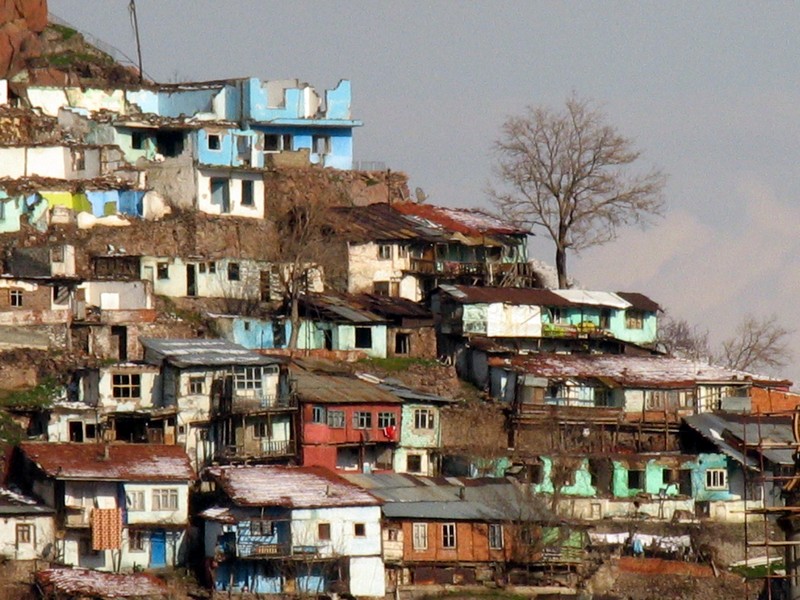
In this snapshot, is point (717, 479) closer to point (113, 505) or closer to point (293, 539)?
point (293, 539)

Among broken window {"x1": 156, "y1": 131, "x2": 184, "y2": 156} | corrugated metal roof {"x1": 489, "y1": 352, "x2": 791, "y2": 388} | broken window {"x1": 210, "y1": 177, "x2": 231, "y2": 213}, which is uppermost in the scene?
broken window {"x1": 156, "y1": 131, "x2": 184, "y2": 156}

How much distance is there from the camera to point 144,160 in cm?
8319

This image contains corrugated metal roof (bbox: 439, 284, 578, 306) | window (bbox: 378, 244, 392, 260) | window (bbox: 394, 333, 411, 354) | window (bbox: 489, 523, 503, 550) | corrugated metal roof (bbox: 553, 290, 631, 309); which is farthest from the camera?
window (bbox: 378, 244, 392, 260)

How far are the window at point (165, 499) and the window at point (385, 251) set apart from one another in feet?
61.6

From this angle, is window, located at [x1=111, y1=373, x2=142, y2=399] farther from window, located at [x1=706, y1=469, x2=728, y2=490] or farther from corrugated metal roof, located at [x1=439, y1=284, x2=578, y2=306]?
window, located at [x1=706, y1=469, x2=728, y2=490]

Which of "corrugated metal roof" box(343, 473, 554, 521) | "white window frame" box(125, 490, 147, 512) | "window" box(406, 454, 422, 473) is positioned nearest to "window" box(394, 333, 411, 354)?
"window" box(406, 454, 422, 473)

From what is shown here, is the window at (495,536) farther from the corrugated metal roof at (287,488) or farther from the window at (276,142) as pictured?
the window at (276,142)

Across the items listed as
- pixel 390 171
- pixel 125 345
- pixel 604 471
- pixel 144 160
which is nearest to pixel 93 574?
pixel 125 345

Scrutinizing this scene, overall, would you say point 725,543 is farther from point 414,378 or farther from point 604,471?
point 414,378

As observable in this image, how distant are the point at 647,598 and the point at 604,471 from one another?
19.7ft

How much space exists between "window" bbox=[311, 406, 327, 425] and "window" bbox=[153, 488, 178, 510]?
579 cm

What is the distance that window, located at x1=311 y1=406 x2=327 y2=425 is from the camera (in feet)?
229

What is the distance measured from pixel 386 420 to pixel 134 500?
918 centimetres

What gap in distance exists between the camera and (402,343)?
78.6 m
